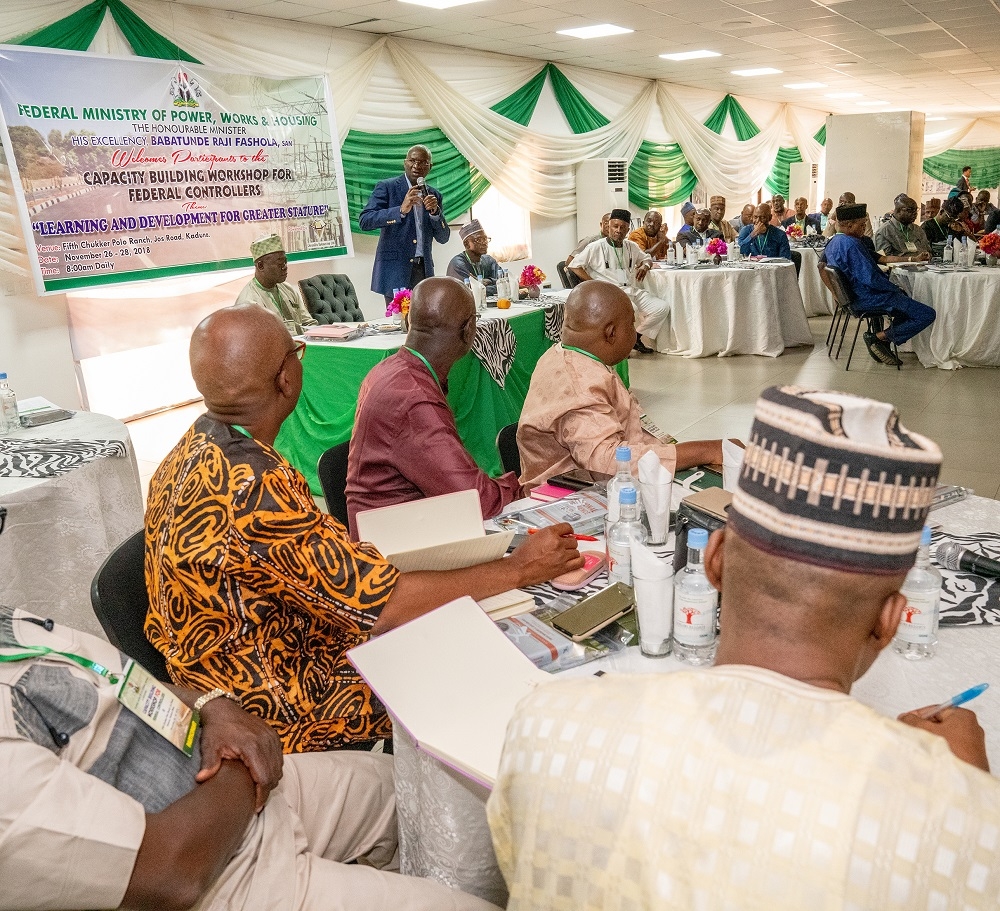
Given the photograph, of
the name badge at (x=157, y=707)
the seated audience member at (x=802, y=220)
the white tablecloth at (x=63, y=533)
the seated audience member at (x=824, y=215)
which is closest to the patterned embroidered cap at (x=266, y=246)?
the white tablecloth at (x=63, y=533)

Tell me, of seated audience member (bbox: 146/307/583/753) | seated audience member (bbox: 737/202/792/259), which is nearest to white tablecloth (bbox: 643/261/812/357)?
seated audience member (bbox: 737/202/792/259)

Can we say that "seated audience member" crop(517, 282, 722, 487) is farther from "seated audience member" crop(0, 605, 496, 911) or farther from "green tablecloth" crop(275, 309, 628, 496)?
"green tablecloth" crop(275, 309, 628, 496)

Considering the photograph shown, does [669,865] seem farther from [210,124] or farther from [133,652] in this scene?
[210,124]

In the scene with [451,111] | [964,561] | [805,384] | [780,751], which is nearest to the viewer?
[780,751]

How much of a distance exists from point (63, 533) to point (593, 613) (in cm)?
194

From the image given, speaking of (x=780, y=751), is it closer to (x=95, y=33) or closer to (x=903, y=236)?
(x=95, y=33)

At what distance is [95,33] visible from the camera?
556 centimetres

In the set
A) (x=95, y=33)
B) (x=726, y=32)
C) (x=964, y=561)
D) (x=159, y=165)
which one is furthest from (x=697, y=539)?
(x=726, y=32)

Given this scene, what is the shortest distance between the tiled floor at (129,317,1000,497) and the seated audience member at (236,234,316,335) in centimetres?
121

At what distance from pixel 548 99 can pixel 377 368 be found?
907cm

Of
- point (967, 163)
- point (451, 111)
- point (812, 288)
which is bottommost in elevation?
point (812, 288)

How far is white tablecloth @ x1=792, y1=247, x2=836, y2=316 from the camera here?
9.77 m

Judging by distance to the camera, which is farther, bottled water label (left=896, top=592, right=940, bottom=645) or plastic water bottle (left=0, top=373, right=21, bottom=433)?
plastic water bottle (left=0, top=373, right=21, bottom=433)

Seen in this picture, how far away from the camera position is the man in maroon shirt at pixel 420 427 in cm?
219
